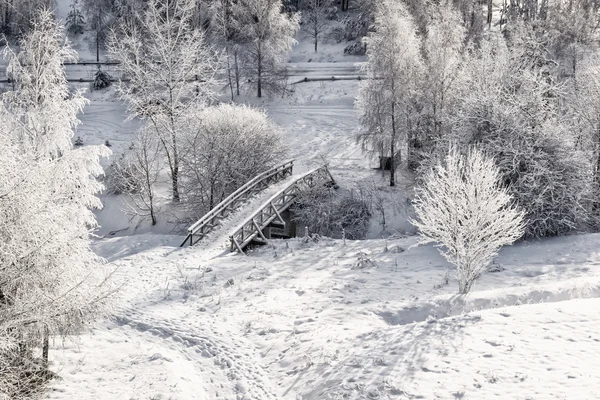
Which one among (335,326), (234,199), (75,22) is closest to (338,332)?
(335,326)

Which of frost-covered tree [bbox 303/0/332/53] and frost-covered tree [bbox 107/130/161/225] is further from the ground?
frost-covered tree [bbox 303/0/332/53]

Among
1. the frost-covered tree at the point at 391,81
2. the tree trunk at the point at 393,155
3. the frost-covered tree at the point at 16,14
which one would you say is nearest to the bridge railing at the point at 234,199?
the frost-covered tree at the point at 391,81

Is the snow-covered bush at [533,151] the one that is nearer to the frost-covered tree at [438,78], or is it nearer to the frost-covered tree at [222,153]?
the frost-covered tree at [438,78]

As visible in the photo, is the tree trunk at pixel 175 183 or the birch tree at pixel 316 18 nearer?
the tree trunk at pixel 175 183

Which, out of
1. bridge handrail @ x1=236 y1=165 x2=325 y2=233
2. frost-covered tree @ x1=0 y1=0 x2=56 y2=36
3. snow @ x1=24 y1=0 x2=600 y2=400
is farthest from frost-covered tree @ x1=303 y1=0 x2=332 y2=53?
snow @ x1=24 y1=0 x2=600 y2=400

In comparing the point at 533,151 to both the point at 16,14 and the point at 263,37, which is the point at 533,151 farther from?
the point at 16,14

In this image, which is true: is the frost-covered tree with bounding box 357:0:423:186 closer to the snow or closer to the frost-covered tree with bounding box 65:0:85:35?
the snow
